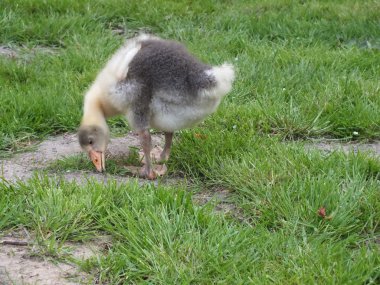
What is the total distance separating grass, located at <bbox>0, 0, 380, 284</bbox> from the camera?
11.2 feet

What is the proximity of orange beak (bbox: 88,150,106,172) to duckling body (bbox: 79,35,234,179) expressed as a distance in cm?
20

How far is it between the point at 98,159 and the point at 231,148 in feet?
3.11

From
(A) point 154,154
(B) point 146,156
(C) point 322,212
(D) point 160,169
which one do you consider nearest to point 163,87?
(B) point 146,156

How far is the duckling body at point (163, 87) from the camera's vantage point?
4.35 meters

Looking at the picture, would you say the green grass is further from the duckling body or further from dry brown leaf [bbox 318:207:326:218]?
dry brown leaf [bbox 318:207:326:218]

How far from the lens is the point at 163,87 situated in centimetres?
438

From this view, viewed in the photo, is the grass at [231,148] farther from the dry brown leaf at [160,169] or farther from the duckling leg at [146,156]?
the duckling leg at [146,156]

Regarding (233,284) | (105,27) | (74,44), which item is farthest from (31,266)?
(105,27)

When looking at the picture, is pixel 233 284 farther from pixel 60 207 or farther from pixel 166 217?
pixel 60 207

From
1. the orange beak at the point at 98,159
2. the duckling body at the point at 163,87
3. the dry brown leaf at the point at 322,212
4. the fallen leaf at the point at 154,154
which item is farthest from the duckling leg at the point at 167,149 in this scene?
the dry brown leaf at the point at 322,212

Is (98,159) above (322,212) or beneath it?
beneath

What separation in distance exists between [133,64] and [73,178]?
2.85 feet

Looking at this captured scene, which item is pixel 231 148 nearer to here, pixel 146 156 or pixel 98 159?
pixel 146 156

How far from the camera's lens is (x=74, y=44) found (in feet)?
23.7
